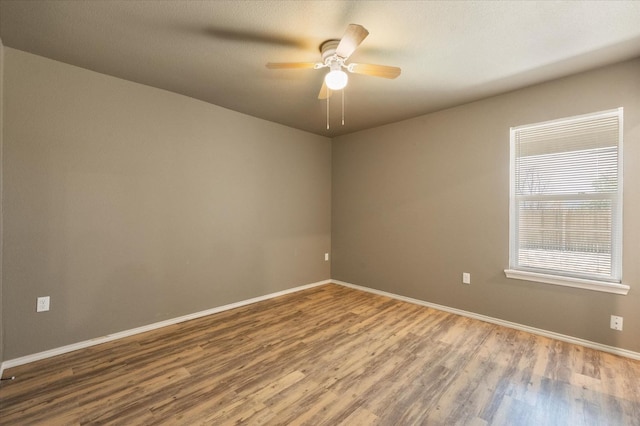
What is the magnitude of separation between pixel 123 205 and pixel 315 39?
93.5 inches

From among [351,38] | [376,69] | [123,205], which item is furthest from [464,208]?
[123,205]

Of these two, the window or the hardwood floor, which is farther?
the window

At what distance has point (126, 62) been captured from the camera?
239 cm

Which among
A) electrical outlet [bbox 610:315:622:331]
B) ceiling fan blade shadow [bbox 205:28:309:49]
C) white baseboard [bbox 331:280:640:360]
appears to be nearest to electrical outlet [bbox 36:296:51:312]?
ceiling fan blade shadow [bbox 205:28:309:49]

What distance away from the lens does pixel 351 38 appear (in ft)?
5.75

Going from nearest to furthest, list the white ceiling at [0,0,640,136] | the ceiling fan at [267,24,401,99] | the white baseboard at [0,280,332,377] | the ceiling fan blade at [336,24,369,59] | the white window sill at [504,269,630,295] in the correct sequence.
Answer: the ceiling fan blade at [336,24,369,59] < the white ceiling at [0,0,640,136] < the ceiling fan at [267,24,401,99] < the white baseboard at [0,280,332,377] < the white window sill at [504,269,630,295]

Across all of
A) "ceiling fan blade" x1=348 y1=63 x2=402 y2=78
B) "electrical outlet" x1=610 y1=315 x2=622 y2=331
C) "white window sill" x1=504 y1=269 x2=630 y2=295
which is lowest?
"electrical outlet" x1=610 y1=315 x2=622 y2=331

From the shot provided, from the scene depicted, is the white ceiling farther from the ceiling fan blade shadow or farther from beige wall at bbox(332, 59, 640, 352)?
beige wall at bbox(332, 59, 640, 352)

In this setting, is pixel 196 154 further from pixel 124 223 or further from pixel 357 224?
pixel 357 224

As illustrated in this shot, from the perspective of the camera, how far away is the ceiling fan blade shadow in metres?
1.99

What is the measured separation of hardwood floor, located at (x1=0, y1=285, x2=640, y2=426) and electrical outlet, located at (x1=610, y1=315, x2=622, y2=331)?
0.84ft

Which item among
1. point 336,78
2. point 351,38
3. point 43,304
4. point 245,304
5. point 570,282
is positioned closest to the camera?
point 351,38

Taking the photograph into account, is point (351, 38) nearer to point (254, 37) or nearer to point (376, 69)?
point (376, 69)

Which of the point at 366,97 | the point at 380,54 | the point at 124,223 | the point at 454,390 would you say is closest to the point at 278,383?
the point at 454,390
